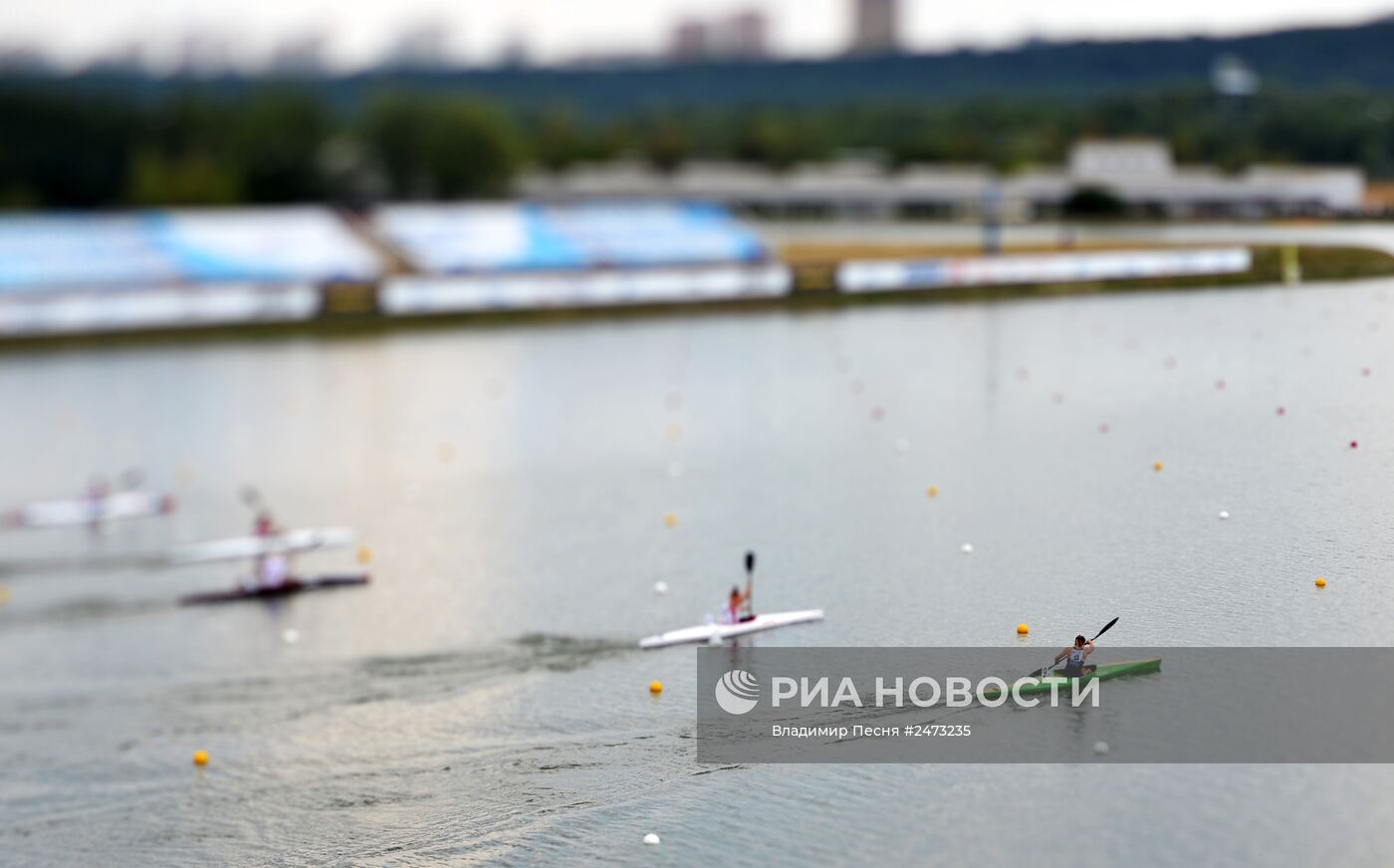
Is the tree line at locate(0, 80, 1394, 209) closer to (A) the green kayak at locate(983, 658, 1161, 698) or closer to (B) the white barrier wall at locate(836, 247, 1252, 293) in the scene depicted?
(B) the white barrier wall at locate(836, 247, 1252, 293)

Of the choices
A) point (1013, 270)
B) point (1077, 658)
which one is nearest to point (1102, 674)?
point (1077, 658)

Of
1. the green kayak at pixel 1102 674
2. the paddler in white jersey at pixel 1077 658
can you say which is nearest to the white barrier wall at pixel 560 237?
the green kayak at pixel 1102 674

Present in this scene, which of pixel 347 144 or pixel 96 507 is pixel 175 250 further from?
pixel 96 507

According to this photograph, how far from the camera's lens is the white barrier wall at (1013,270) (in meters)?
61.8

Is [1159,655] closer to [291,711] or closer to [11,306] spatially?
[291,711]

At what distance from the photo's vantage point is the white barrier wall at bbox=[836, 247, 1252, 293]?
→ 61781mm

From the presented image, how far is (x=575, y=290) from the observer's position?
220 feet

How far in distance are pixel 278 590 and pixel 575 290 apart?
36.2 meters

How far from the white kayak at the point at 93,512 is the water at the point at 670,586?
0.76 meters

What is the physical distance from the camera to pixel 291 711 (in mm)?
25719

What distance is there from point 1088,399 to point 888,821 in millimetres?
24222

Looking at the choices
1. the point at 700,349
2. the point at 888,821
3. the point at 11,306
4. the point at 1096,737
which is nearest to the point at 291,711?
the point at 888,821

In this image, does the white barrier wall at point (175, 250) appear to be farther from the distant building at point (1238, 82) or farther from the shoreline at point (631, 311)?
the distant building at point (1238, 82)

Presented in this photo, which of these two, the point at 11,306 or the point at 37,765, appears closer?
the point at 37,765
